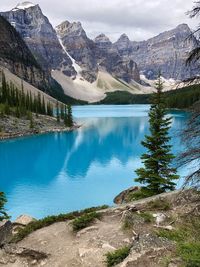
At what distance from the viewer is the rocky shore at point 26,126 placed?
86.6m

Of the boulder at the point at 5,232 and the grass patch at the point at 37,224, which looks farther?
the grass patch at the point at 37,224

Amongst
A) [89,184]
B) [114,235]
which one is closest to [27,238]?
[114,235]

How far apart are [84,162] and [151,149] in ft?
102

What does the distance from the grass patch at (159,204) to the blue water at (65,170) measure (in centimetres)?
1600

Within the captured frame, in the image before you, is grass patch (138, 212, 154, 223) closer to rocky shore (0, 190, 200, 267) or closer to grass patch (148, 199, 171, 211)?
rocky shore (0, 190, 200, 267)

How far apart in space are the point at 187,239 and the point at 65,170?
134 ft

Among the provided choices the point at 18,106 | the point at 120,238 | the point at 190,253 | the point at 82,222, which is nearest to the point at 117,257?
the point at 120,238

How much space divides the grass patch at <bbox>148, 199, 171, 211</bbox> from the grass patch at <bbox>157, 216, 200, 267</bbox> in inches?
78.1

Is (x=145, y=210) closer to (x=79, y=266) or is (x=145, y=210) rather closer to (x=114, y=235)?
(x=114, y=235)

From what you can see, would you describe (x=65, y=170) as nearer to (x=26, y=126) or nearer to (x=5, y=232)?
(x=5, y=232)

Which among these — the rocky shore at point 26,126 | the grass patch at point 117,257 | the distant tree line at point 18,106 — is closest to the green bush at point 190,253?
the grass patch at point 117,257

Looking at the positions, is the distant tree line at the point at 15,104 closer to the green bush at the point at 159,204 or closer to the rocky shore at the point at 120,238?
the green bush at the point at 159,204

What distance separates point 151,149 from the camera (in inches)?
1091

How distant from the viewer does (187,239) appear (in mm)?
12148
